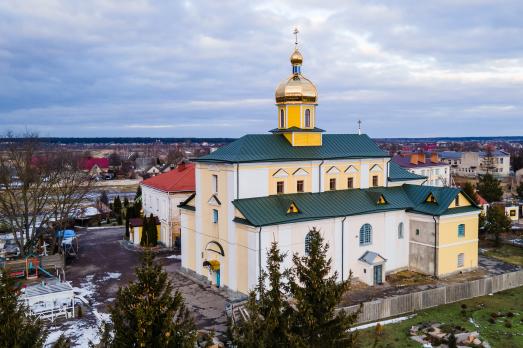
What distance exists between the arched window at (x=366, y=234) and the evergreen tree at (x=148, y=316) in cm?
1546

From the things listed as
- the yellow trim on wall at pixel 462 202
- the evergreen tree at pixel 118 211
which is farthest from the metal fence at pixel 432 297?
the evergreen tree at pixel 118 211

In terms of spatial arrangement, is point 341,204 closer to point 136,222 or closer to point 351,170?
point 351,170

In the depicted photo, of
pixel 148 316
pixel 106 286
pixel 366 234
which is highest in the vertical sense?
pixel 148 316

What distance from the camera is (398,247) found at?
2353 centimetres

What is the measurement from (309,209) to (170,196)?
11.9m

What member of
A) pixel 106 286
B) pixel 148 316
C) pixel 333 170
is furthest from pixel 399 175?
pixel 148 316

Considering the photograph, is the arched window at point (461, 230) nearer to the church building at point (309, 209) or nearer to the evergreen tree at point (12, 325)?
the church building at point (309, 209)

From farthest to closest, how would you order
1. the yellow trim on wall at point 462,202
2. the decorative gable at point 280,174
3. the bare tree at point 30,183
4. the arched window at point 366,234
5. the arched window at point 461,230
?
→ the bare tree at point 30,183
the arched window at point 461,230
the yellow trim on wall at point 462,202
the arched window at point 366,234
the decorative gable at point 280,174

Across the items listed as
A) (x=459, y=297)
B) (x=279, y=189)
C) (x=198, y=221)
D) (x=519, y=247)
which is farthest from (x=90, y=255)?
(x=519, y=247)

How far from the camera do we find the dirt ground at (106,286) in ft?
55.1

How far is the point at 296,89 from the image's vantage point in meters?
23.3

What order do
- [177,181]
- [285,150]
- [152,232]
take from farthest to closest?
[177,181] < [152,232] < [285,150]

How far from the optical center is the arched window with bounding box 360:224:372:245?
22.3m

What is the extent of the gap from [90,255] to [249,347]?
21688mm
